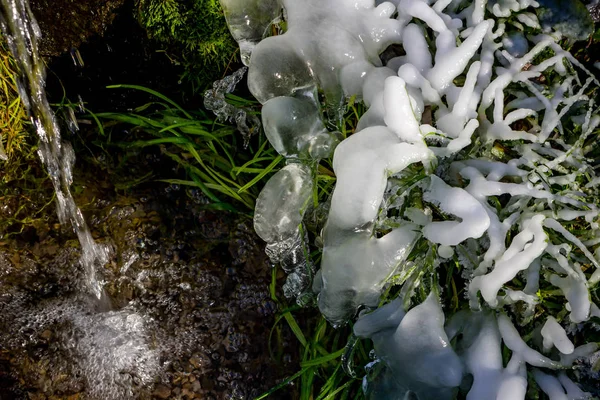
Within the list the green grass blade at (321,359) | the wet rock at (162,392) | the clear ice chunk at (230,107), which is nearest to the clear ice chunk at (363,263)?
the green grass blade at (321,359)

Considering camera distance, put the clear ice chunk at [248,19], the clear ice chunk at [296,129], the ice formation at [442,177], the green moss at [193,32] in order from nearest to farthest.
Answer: the ice formation at [442,177] → the clear ice chunk at [296,129] → the clear ice chunk at [248,19] → the green moss at [193,32]

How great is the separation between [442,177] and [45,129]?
56.4 inches

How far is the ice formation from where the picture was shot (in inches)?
49.4

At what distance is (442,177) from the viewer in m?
1.42

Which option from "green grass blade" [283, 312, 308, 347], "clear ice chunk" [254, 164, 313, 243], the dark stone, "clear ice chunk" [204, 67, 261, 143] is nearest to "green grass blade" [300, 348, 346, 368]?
"green grass blade" [283, 312, 308, 347]

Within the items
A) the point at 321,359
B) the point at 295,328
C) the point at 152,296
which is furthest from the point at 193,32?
the point at 321,359

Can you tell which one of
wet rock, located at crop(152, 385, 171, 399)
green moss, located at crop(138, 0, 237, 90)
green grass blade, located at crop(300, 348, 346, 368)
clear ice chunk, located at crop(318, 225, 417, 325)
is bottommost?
wet rock, located at crop(152, 385, 171, 399)

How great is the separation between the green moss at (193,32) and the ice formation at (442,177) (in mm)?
279

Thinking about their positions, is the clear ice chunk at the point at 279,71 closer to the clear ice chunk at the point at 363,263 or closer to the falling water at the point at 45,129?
the clear ice chunk at the point at 363,263

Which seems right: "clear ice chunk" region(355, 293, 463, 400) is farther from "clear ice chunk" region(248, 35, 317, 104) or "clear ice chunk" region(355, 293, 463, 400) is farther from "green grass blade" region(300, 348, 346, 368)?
"clear ice chunk" region(248, 35, 317, 104)

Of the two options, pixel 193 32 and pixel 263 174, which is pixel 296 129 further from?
pixel 193 32

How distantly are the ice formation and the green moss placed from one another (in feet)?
0.91

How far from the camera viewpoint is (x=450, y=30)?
54.6 inches

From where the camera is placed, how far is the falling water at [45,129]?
1656mm
